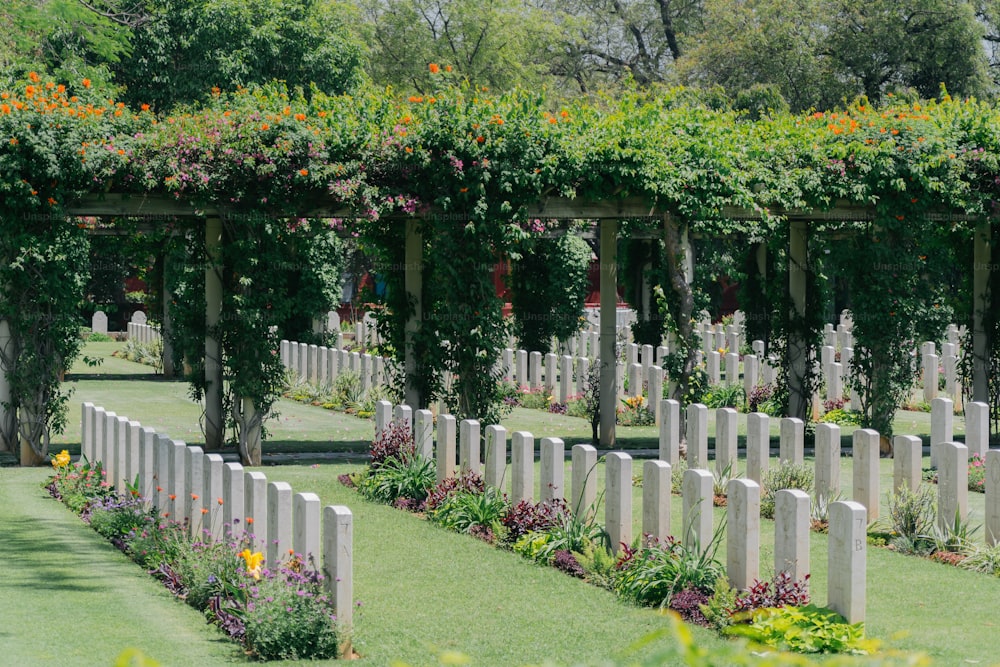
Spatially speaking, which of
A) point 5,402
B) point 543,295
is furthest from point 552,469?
point 543,295

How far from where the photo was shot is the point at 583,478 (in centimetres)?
1018

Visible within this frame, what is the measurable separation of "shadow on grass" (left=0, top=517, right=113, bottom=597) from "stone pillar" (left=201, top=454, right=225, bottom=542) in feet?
2.66

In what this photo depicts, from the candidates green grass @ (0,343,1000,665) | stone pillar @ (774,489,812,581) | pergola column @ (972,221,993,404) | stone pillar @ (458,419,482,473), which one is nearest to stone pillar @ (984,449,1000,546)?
green grass @ (0,343,1000,665)

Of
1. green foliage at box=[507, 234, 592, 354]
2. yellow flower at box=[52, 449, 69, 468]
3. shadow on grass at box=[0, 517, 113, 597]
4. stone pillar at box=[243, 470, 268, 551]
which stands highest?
green foliage at box=[507, 234, 592, 354]

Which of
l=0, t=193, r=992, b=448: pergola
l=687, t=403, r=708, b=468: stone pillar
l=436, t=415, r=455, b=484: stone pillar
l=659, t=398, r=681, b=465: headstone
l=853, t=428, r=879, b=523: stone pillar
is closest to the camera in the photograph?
l=853, t=428, r=879, b=523: stone pillar

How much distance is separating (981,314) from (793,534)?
11041mm

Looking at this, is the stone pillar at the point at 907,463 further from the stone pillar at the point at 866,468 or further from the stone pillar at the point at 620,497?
the stone pillar at the point at 620,497

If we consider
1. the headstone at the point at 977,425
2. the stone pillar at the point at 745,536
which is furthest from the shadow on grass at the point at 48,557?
the headstone at the point at 977,425

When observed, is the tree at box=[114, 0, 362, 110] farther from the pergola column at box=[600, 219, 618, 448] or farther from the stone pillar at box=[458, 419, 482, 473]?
the stone pillar at box=[458, 419, 482, 473]

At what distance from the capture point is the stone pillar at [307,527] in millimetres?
7629

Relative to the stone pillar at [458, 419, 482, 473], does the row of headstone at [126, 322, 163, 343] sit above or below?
above

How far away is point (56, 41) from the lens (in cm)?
3141

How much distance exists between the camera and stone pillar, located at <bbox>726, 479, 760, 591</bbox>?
820 centimetres

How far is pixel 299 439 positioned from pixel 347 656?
34.3 feet
